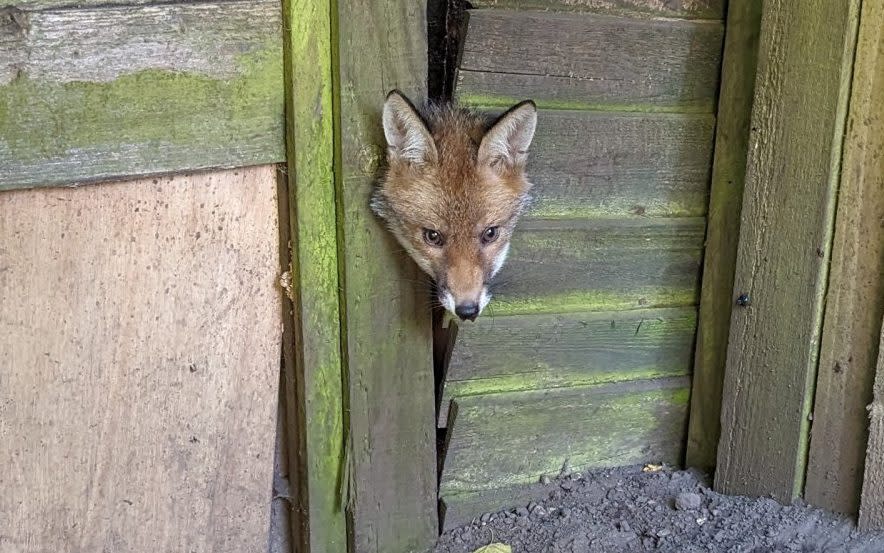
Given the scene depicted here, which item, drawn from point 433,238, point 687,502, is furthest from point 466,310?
point 687,502

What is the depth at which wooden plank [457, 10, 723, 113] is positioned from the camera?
2.86 meters

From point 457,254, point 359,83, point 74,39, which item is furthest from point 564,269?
point 74,39

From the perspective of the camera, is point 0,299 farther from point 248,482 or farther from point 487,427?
point 487,427

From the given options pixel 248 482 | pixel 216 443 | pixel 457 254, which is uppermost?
pixel 457 254

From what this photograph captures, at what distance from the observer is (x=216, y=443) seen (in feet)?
9.64

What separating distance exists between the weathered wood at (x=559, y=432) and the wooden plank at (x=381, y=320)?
17 centimetres

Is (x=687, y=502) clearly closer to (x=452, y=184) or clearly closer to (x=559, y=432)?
(x=559, y=432)

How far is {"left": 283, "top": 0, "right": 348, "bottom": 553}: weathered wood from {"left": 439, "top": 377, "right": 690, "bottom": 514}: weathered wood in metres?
0.48

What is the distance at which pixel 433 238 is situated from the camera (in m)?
2.86

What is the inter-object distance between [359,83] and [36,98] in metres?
0.94

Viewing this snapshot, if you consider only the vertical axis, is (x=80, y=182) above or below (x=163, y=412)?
above

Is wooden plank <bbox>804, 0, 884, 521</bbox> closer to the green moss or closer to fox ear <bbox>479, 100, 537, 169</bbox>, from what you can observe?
fox ear <bbox>479, 100, 537, 169</bbox>

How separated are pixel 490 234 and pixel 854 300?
1284 mm

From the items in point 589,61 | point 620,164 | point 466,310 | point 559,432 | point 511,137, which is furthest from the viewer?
point 559,432
